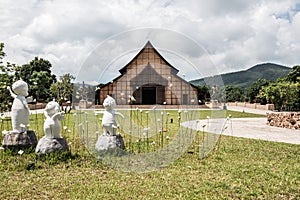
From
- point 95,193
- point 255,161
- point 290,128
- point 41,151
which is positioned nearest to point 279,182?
point 255,161

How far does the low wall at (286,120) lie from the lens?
12132 millimetres

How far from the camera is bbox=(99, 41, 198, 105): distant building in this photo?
6.89m

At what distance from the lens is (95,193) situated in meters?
3.91

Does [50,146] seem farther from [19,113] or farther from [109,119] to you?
[109,119]

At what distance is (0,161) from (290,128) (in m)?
10.7

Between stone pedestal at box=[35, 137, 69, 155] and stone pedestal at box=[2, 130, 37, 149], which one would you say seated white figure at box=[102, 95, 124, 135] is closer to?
stone pedestal at box=[35, 137, 69, 155]

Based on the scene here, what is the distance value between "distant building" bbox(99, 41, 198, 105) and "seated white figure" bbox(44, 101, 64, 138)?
1035 mm


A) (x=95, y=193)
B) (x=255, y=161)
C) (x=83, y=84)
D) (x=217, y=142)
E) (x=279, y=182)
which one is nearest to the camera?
(x=95, y=193)

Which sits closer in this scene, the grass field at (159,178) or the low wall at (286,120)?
the grass field at (159,178)

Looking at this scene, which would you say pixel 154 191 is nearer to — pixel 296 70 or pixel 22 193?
pixel 22 193

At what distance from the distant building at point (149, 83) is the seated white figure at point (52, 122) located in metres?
1.03

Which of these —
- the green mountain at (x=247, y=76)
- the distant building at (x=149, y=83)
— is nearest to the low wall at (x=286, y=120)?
the green mountain at (x=247, y=76)

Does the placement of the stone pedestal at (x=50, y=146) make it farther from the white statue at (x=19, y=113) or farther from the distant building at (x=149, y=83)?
the distant building at (x=149, y=83)

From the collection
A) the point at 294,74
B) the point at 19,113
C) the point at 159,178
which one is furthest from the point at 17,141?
the point at 294,74
